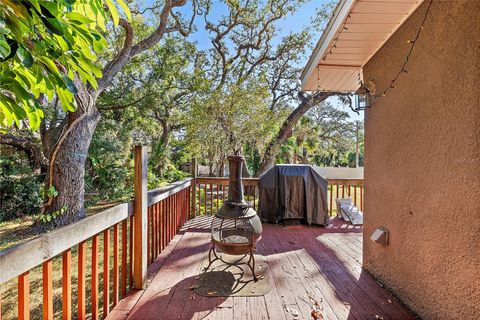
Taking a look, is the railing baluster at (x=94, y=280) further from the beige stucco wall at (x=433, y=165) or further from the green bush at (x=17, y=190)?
the green bush at (x=17, y=190)

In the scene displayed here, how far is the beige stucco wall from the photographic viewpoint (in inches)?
65.6

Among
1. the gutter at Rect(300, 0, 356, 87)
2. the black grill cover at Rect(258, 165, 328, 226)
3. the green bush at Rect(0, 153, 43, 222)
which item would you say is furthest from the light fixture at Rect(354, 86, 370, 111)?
the green bush at Rect(0, 153, 43, 222)

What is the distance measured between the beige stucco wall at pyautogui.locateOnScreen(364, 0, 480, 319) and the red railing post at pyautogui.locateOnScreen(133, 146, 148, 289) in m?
2.37

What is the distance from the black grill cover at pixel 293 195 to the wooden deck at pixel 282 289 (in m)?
0.97

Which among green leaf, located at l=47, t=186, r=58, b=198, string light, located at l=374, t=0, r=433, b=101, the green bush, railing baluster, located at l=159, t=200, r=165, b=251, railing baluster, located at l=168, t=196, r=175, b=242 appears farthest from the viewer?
the green bush

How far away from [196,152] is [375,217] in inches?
264

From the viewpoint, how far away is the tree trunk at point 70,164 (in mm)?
5695

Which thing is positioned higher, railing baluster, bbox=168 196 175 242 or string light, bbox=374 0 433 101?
string light, bbox=374 0 433 101

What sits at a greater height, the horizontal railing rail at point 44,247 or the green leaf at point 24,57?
the green leaf at point 24,57

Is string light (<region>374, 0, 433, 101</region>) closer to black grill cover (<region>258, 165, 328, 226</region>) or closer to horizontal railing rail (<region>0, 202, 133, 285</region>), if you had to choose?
black grill cover (<region>258, 165, 328, 226</region>)

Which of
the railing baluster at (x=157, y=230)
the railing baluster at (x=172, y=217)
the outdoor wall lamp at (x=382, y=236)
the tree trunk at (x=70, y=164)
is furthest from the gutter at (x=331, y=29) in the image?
A: the tree trunk at (x=70, y=164)

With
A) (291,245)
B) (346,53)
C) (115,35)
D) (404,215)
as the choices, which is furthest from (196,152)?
(404,215)

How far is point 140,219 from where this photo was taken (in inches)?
95.9

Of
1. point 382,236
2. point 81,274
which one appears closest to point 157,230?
point 81,274
